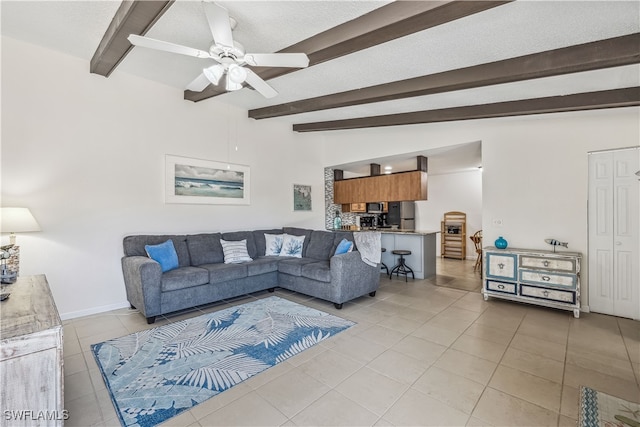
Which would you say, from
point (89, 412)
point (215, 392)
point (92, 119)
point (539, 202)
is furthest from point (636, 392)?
point (92, 119)

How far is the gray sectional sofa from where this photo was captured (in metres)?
3.33

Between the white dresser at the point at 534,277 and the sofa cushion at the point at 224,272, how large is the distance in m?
3.59

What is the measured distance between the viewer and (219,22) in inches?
79.1

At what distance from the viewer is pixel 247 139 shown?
5.31 metres

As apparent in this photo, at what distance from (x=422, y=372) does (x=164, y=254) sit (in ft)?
10.9

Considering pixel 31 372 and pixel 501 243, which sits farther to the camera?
pixel 501 243

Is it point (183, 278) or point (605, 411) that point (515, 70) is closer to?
point (605, 411)

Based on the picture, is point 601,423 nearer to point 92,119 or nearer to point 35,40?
point 92,119

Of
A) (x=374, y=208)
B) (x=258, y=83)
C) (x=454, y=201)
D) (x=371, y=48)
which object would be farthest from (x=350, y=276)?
(x=454, y=201)

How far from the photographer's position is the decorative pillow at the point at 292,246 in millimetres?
4918

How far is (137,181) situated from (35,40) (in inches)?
70.7

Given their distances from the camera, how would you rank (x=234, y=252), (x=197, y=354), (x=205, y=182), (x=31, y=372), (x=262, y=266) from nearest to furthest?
(x=31, y=372)
(x=197, y=354)
(x=262, y=266)
(x=234, y=252)
(x=205, y=182)

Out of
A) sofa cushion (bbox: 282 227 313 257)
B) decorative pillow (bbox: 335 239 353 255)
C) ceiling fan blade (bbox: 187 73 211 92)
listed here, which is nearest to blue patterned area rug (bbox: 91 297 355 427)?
decorative pillow (bbox: 335 239 353 255)

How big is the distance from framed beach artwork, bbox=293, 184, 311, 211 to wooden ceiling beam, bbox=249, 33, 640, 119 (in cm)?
266
